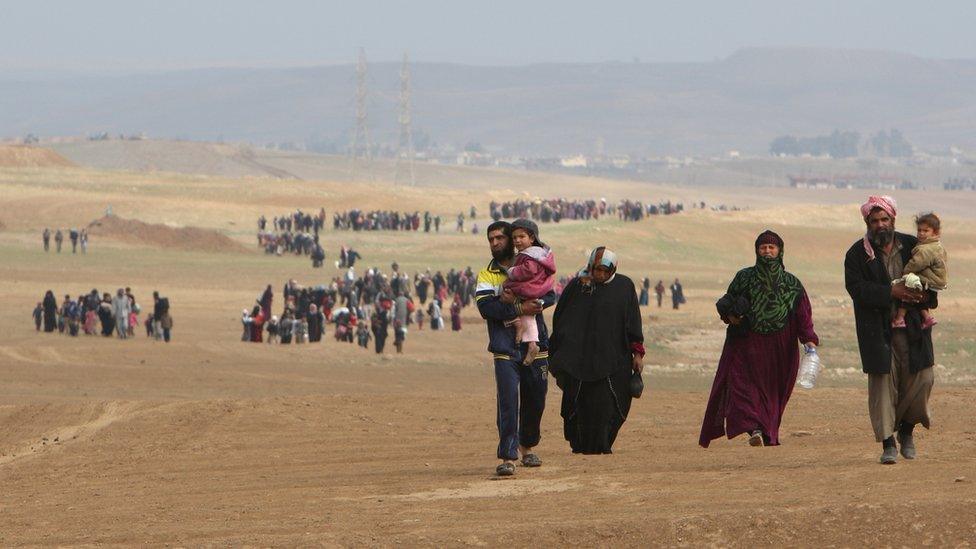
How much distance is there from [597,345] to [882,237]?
73.0 inches

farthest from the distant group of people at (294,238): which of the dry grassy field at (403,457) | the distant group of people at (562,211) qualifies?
the dry grassy field at (403,457)

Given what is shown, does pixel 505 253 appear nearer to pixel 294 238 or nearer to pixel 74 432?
pixel 74 432

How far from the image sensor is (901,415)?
34.2ft

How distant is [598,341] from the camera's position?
10898mm

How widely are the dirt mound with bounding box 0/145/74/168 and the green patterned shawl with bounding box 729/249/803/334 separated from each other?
10040 centimetres

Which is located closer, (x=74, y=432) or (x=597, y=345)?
(x=597, y=345)

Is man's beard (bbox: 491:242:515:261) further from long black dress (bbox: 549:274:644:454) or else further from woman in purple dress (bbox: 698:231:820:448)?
woman in purple dress (bbox: 698:231:820:448)

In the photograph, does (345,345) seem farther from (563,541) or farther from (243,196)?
(243,196)

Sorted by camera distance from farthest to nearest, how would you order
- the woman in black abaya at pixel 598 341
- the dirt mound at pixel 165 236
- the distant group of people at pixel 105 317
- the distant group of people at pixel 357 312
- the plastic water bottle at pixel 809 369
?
the dirt mound at pixel 165 236
the distant group of people at pixel 105 317
the distant group of people at pixel 357 312
the woman in black abaya at pixel 598 341
the plastic water bottle at pixel 809 369

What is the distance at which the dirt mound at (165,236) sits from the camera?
60.0 meters

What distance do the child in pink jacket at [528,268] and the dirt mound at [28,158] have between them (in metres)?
100

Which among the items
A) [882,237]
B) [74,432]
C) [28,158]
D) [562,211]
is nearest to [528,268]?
[882,237]

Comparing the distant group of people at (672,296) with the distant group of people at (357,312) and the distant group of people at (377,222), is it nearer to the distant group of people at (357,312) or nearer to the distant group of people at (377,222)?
the distant group of people at (357,312)

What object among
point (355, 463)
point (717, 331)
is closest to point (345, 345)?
point (717, 331)
